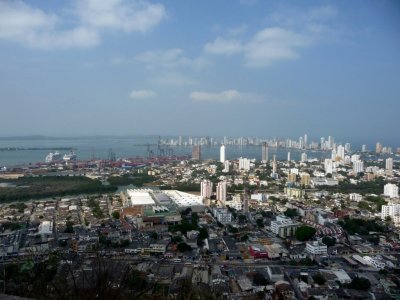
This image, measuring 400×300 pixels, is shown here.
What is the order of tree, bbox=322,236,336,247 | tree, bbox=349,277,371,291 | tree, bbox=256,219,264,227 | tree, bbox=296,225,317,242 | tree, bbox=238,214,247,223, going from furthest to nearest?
1. tree, bbox=238,214,247,223
2. tree, bbox=256,219,264,227
3. tree, bbox=296,225,317,242
4. tree, bbox=322,236,336,247
5. tree, bbox=349,277,371,291

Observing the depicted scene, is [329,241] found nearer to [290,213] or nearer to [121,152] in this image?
[290,213]

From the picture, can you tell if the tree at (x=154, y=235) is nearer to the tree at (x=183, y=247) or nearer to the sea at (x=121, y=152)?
the tree at (x=183, y=247)

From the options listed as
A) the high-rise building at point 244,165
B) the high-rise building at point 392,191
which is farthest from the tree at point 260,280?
the high-rise building at point 244,165

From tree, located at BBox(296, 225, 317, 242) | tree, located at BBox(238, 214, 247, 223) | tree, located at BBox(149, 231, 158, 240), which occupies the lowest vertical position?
tree, located at BBox(238, 214, 247, 223)

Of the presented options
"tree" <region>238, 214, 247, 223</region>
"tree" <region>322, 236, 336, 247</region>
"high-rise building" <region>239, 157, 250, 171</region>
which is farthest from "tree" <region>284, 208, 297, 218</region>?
"high-rise building" <region>239, 157, 250, 171</region>

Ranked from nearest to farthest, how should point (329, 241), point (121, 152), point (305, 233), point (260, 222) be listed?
point (329, 241), point (305, 233), point (260, 222), point (121, 152)

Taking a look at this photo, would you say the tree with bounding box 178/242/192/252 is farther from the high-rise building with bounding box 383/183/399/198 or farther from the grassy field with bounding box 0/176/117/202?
the high-rise building with bounding box 383/183/399/198

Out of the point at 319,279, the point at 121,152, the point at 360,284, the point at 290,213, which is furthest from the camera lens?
the point at 121,152

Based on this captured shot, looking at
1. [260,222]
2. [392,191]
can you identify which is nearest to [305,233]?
[260,222]
